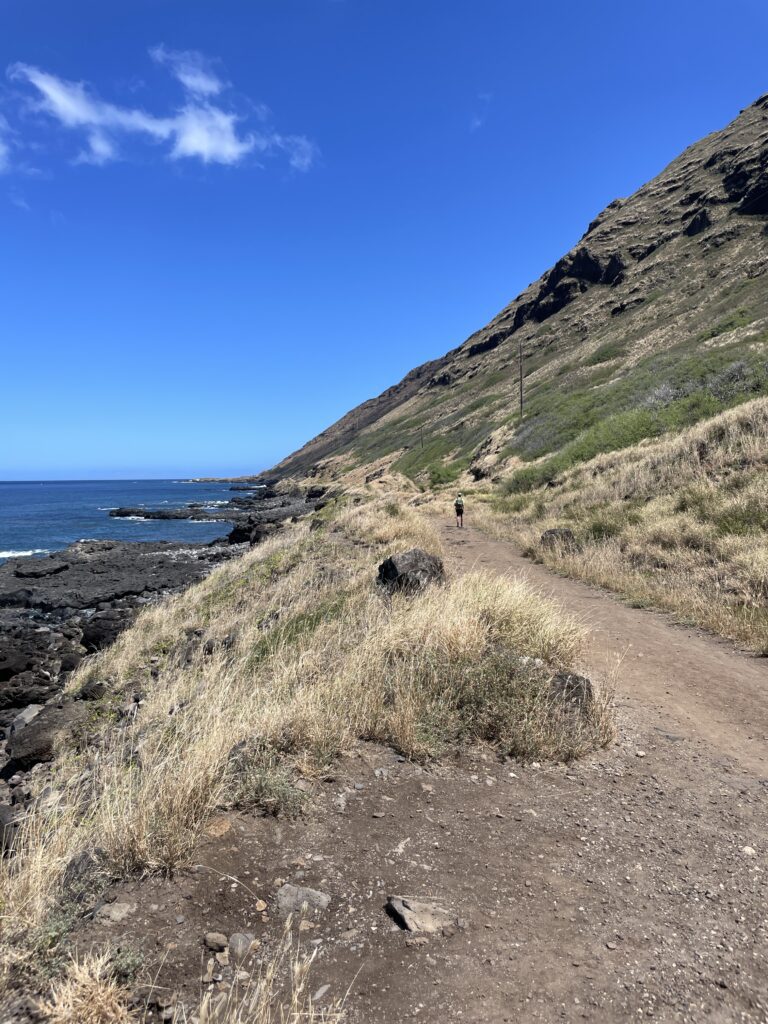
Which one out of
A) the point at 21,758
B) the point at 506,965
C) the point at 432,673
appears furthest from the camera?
the point at 21,758

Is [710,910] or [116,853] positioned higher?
[116,853]

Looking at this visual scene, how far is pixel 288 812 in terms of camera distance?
3.53 meters

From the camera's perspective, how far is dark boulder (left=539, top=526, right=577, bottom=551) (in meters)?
13.6

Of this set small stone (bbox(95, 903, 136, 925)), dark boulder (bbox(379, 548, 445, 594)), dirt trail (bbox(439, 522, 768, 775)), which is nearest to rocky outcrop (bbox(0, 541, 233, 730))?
dark boulder (bbox(379, 548, 445, 594))

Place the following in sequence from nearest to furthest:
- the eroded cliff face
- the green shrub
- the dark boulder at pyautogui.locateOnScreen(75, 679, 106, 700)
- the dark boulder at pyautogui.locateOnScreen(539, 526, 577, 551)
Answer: the dark boulder at pyautogui.locateOnScreen(75, 679, 106, 700) → the dark boulder at pyautogui.locateOnScreen(539, 526, 577, 551) → the eroded cliff face → the green shrub

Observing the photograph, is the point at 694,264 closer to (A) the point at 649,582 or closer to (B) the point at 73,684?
(A) the point at 649,582

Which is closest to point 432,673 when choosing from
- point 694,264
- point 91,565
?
point 91,565

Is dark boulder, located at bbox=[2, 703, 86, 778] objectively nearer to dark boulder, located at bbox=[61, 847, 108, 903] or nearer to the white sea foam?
dark boulder, located at bbox=[61, 847, 108, 903]

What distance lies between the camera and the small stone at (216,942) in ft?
8.13

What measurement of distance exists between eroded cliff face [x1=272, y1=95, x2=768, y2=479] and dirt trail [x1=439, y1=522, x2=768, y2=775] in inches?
692

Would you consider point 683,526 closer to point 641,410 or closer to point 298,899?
point 298,899

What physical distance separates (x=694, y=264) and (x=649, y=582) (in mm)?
78660

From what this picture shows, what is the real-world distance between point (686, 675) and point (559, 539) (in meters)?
8.07

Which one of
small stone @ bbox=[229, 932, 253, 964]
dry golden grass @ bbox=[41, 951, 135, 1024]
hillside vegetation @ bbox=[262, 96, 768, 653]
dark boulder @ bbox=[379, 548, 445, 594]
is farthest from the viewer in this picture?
hillside vegetation @ bbox=[262, 96, 768, 653]
